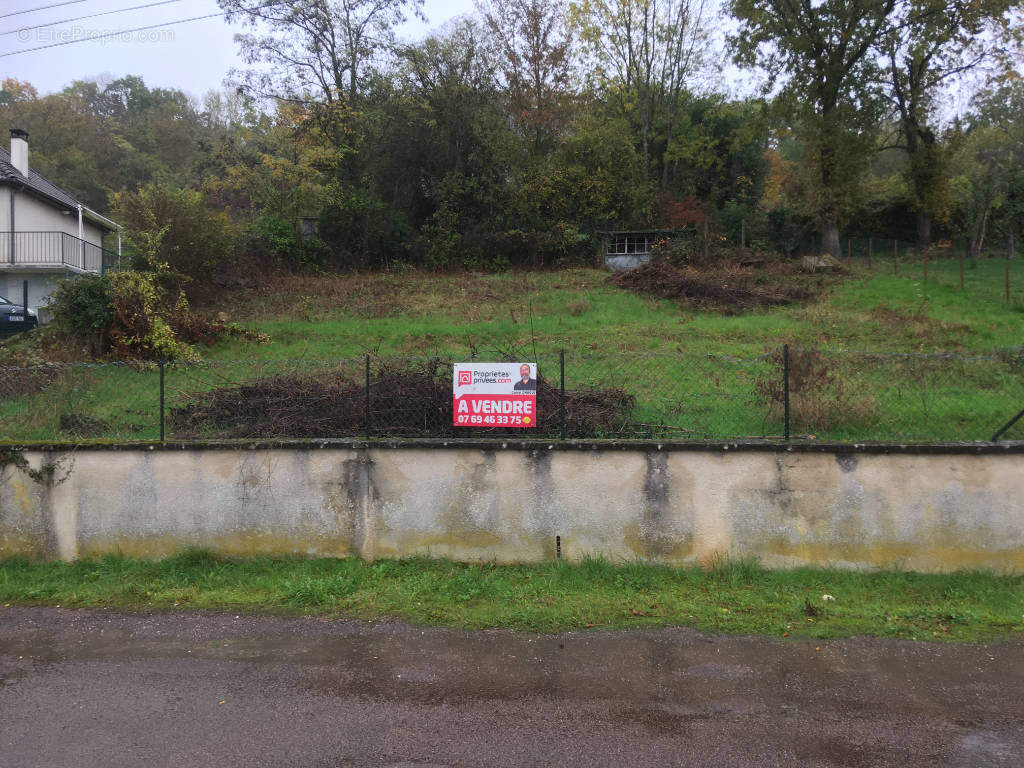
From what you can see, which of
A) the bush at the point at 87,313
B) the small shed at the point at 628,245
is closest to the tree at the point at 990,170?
the small shed at the point at 628,245

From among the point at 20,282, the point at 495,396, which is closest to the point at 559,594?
the point at 495,396

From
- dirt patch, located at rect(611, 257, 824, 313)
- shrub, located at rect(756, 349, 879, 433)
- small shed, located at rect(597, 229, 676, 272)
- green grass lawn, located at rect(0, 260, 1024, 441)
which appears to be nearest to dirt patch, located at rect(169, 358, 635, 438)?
green grass lawn, located at rect(0, 260, 1024, 441)

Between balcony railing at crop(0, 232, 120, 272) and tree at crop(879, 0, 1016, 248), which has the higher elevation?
tree at crop(879, 0, 1016, 248)

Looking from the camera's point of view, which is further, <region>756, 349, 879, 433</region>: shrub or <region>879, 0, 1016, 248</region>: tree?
<region>879, 0, 1016, 248</region>: tree

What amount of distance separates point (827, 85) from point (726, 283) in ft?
42.7

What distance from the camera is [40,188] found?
81.9 feet

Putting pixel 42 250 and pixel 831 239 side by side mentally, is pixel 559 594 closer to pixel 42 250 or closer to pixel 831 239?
pixel 42 250

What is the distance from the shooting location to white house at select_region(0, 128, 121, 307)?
23844 millimetres

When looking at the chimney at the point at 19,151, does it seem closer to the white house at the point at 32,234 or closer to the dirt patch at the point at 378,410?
the white house at the point at 32,234

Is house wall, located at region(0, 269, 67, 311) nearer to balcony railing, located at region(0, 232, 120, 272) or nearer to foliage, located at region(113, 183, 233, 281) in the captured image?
balcony railing, located at region(0, 232, 120, 272)

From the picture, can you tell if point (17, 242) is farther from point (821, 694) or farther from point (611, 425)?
point (821, 694)

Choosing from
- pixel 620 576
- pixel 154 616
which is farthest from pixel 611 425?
pixel 154 616

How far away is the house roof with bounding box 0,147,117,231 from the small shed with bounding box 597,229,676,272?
18.5 m

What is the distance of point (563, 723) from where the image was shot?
4.18 meters
